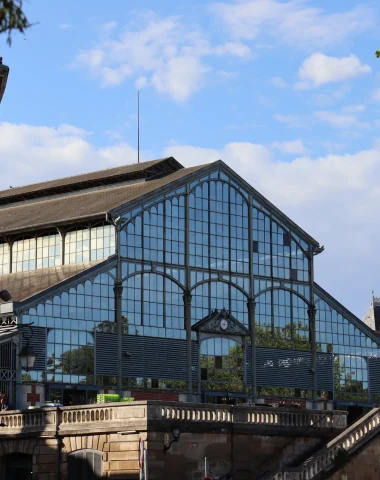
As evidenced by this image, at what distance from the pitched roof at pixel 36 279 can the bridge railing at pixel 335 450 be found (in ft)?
83.9

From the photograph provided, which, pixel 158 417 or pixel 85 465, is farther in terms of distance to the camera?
pixel 85 465

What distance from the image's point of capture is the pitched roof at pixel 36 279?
229ft

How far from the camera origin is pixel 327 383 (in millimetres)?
81375

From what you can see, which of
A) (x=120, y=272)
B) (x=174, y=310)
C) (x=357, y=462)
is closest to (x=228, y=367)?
(x=174, y=310)

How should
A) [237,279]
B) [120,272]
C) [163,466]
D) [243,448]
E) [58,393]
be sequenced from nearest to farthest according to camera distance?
[163,466]
[243,448]
[58,393]
[120,272]
[237,279]

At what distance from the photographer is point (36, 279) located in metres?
73.1

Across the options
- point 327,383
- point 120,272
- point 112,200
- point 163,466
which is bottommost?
point 163,466

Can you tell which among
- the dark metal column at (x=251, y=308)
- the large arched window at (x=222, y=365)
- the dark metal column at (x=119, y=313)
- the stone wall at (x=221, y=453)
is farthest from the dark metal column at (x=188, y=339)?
the stone wall at (x=221, y=453)

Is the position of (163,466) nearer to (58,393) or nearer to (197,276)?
(58,393)

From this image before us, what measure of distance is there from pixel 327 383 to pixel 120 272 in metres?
18.3

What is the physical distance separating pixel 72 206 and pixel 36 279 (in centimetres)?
776

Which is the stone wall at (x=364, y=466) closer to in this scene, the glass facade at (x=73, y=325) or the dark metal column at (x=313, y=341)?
the glass facade at (x=73, y=325)

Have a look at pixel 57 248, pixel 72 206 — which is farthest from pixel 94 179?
pixel 57 248

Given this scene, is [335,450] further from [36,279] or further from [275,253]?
[275,253]
